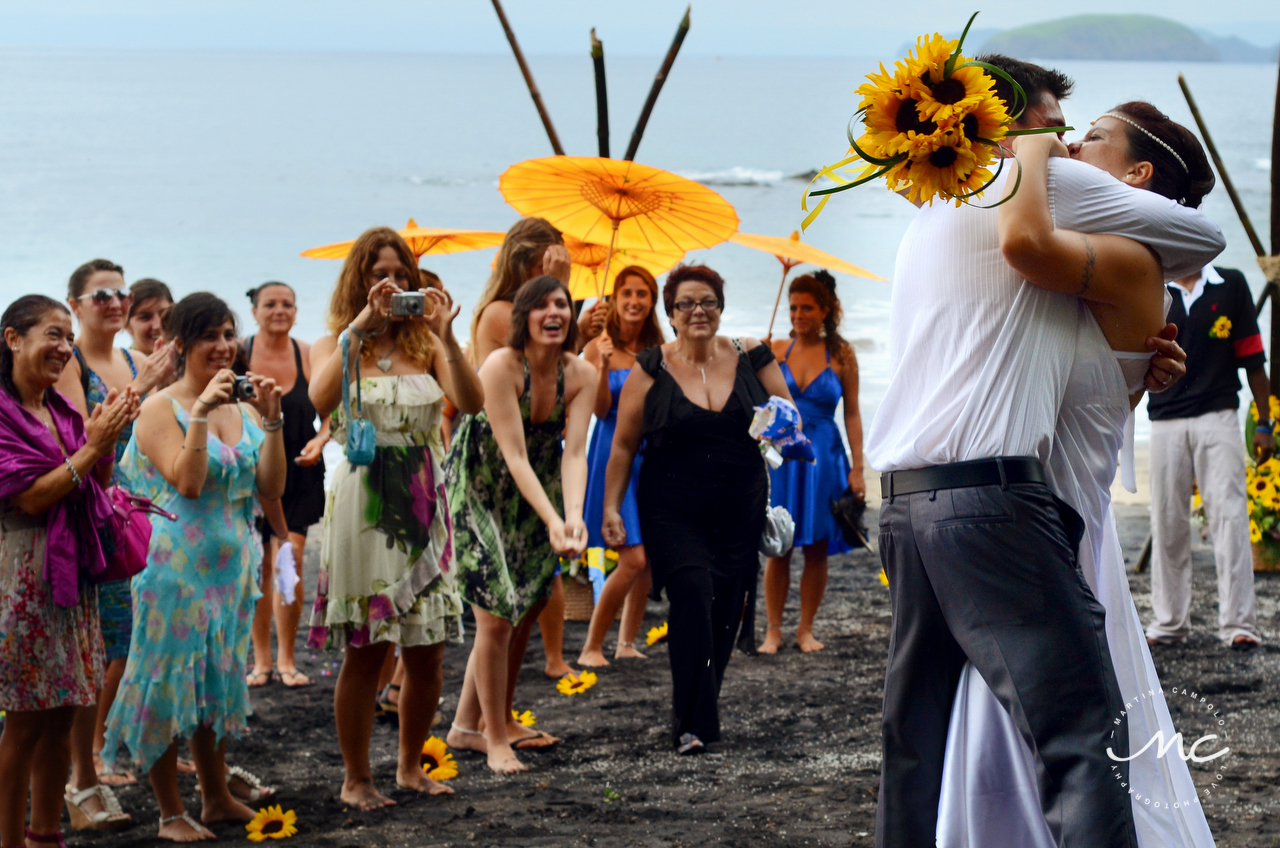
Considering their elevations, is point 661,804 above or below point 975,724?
below

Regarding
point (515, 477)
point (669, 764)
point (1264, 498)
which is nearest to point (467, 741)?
point (669, 764)

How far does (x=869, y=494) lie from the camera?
1213 centimetres

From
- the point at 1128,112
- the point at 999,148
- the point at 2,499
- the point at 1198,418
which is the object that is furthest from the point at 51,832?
the point at 1198,418

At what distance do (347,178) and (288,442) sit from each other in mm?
65911

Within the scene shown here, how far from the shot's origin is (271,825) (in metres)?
4.43

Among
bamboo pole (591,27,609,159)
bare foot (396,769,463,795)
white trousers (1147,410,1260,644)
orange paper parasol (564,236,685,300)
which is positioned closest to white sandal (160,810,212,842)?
bare foot (396,769,463,795)

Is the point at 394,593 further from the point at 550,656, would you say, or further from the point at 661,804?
the point at 550,656

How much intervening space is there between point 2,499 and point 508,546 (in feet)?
6.58

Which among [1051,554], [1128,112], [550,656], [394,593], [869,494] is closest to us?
[1051,554]

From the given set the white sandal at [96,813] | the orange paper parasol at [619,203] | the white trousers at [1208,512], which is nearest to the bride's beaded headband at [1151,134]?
the orange paper parasol at [619,203]

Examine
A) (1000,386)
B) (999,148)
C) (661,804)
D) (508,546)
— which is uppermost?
(999,148)

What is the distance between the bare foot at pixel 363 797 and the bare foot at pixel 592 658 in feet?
7.22

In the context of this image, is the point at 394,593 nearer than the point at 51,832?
No

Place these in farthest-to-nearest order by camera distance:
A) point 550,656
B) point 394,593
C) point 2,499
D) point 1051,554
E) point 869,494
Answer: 1. point 869,494
2. point 550,656
3. point 394,593
4. point 2,499
5. point 1051,554
